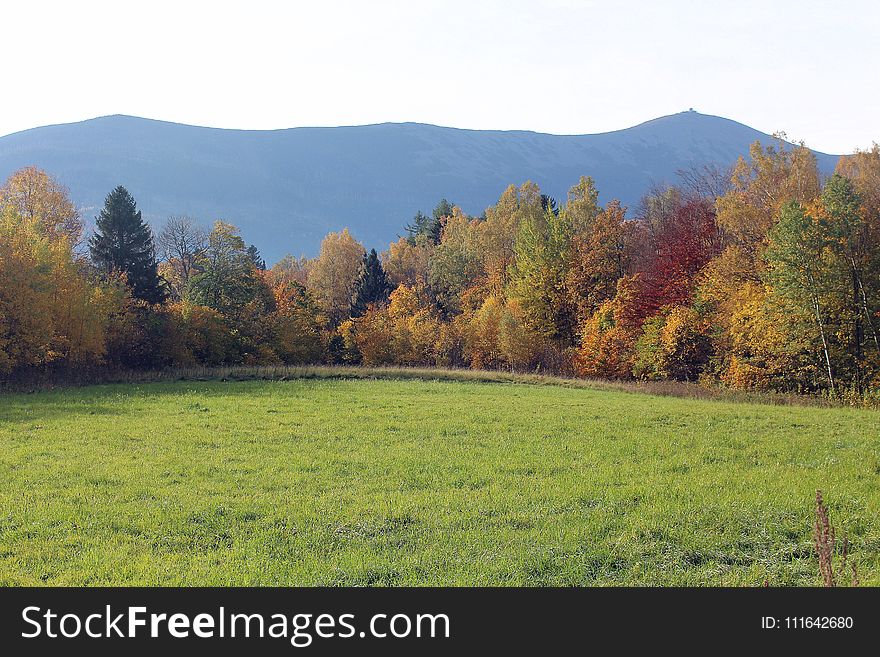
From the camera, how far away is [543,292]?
217 ft

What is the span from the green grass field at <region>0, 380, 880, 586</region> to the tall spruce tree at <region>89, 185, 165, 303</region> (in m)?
35.2

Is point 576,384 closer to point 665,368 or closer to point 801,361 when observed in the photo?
point 665,368

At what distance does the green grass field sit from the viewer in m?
8.98

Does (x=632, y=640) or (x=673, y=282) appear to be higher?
(x=673, y=282)

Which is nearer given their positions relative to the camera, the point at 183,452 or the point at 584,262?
the point at 183,452

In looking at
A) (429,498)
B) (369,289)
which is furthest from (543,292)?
(429,498)

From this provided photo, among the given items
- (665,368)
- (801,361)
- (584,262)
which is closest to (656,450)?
(801,361)

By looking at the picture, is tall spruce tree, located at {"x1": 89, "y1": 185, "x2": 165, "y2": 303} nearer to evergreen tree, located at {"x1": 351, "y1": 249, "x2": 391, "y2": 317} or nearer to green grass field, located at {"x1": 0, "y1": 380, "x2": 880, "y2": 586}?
evergreen tree, located at {"x1": 351, "y1": 249, "x2": 391, "y2": 317}

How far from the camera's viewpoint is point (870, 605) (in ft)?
21.9

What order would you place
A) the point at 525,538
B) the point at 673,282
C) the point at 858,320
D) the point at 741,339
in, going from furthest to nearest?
the point at 673,282, the point at 741,339, the point at 858,320, the point at 525,538

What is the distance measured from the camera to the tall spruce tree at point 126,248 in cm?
5800

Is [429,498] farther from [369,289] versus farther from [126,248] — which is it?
[369,289]

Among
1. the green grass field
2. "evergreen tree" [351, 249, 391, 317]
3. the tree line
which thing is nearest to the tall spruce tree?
the tree line

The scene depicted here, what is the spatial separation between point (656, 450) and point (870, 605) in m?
11.1
